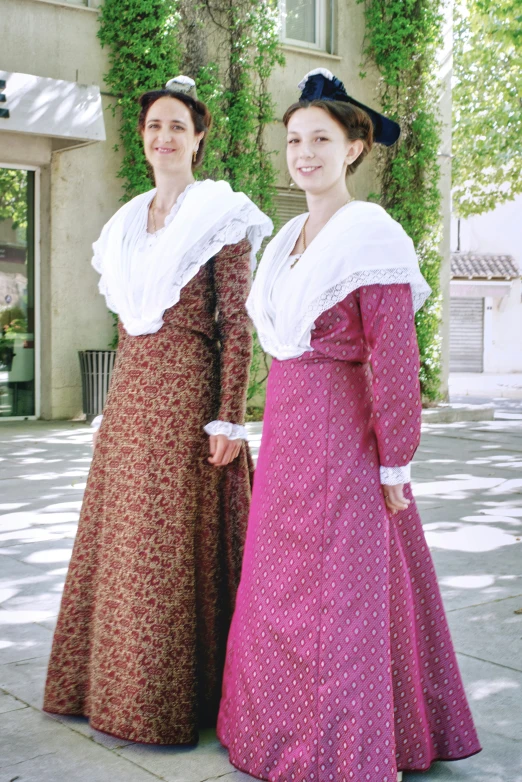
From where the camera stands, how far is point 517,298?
32.8m

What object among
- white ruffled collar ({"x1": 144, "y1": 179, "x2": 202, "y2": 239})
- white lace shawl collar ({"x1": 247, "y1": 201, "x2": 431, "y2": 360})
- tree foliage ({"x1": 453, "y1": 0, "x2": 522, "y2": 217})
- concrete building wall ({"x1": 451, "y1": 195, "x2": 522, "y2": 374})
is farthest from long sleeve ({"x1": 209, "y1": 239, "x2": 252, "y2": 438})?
concrete building wall ({"x1": 451, "y1": 195, "x2": 522, "y2": 374})

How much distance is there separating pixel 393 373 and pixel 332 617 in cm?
63

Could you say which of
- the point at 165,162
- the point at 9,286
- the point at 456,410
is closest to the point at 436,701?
the point at 165,162

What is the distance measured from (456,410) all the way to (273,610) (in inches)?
428

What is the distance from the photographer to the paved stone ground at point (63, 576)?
9.36ft

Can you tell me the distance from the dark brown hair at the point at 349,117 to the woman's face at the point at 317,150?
1 cm

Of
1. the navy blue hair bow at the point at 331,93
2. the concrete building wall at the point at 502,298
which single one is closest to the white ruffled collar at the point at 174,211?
the navy blue hair bow at the point at 331,93

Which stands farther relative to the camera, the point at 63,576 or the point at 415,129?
the point at 415,129

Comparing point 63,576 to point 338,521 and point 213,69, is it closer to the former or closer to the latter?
point 338,521

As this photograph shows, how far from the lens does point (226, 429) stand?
301cm

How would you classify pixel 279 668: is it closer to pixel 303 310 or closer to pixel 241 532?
pixel 241 532

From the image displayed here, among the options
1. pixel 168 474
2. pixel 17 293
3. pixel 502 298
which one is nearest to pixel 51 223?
pixel 17 293

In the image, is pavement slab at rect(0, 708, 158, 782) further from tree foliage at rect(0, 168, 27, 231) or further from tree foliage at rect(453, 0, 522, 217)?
tree foliage at rect(453, 0, 522, 217)

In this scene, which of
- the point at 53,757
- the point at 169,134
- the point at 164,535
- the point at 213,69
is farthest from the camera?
the point at 213,69
